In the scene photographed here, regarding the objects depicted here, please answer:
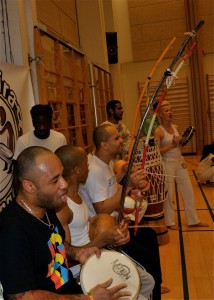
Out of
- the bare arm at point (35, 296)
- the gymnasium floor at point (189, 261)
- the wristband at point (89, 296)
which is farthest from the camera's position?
the gymnasium floor at point (189, 261)

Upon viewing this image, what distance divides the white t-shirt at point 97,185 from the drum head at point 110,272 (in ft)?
2.51

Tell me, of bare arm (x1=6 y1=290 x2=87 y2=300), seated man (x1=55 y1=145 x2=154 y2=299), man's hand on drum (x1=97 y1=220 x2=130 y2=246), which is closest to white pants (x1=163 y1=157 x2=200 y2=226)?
seated man (x1=55 y1=145 x2=154 y2=299)

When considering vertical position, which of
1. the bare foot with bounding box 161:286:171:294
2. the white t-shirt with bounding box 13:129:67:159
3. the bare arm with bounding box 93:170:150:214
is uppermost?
the white t-shirt with bounding box 13:129:67:159

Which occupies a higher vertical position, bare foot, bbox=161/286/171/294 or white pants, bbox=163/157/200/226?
white pants, bbox=163/157/200/226

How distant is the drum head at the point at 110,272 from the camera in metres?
1.76

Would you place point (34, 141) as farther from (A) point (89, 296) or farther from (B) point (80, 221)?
(A) point (89, 296)

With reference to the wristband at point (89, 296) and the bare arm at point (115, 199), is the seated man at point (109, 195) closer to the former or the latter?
the bare arm at point (115, 199)

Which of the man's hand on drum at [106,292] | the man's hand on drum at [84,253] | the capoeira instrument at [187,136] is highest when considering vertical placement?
the capoeira instrument at [187,136]

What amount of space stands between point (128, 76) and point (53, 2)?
16.5ft

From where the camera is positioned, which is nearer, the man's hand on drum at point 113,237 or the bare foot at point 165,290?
the man's hand on drum at point 113,237

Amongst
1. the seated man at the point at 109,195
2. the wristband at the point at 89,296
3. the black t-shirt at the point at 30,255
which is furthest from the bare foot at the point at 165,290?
the wristband at the point at 89,296

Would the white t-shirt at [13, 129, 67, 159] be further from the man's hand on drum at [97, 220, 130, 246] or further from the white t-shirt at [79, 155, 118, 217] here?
the man's hand on drum at [97, 220, 130, 246]

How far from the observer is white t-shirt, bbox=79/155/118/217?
2.62m

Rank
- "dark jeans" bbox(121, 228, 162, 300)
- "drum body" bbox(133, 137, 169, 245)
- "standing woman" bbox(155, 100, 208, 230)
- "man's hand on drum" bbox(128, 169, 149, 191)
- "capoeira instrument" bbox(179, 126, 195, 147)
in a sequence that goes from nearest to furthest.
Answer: "dark jeans" bbox(121, 228, 162, 300), "man's hand on drum" bbox(128, 169, 149, 191), "drum body" bbox(133, 137, 169, 245), "standing woman" bbox(155, 100, 208, 230), "capoeira instrument" bbox(179, 126, 195, 147)
